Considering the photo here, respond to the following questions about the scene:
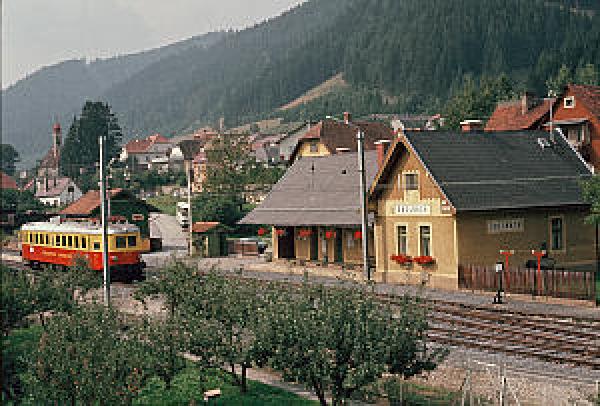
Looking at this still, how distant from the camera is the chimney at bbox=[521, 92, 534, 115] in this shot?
201ft

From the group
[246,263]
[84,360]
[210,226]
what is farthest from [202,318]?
[210,226]

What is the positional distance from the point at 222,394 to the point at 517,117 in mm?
44579

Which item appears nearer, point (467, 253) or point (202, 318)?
point (202, 318)

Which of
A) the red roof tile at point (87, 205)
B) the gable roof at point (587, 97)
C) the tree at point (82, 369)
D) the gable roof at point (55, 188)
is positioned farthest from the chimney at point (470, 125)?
the gable roof at point (55, 188)

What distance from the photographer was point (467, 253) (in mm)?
37500

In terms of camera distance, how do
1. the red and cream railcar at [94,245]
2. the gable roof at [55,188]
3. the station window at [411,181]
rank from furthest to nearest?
1. the gable roof at [55,188]
2. the red and cream railcar at [94,245]
3. the station window at [411,181]

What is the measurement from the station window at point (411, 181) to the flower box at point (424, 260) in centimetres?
359

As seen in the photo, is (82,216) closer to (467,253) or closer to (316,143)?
(316,143)

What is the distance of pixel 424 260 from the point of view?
1533 inches

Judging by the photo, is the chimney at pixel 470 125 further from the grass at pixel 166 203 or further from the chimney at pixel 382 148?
the grass at pixel 166 203

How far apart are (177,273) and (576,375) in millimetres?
13772

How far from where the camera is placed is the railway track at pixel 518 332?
23828 millimetres

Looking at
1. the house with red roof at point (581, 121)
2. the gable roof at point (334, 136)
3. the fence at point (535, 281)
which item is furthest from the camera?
the gable roof at point (334, 136)

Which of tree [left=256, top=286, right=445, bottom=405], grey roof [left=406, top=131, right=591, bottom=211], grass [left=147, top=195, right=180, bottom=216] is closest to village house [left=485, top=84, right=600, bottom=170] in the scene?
grey roof [left=406, top=131, right=591, bottom=211]
